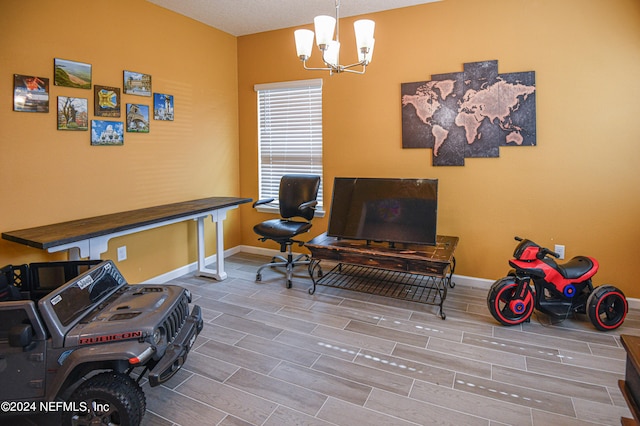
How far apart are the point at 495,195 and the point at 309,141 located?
2.05 meters

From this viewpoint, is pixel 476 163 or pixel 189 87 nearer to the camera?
pixel 476 163

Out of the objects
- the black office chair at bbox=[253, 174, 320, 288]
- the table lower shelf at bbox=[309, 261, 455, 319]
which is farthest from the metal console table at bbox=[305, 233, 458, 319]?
the black office chair at bbox=[253, 174, 320, 288]

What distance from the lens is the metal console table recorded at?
3100mm

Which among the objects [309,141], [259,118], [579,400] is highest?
[259,118]

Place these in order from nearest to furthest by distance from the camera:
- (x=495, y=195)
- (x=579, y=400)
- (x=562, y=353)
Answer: (x=579, y=400)
(x=562, y=353)
(x=495, y=195)

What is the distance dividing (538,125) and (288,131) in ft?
8.44

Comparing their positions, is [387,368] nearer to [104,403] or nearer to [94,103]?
[104,403]

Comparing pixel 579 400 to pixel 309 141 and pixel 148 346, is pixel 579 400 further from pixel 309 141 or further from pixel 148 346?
pixel 309 141

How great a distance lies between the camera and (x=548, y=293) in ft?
9.78

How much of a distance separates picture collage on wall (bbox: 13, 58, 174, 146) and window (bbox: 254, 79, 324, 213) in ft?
3.92

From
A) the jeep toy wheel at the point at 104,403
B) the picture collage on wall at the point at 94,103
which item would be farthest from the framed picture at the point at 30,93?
the jeep toy wheel at the point at 104,403

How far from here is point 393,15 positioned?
12.5 ft

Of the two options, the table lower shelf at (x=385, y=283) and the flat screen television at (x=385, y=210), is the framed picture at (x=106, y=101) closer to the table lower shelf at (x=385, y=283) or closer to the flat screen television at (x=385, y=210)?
the flat screen television at (x=385, y=210)

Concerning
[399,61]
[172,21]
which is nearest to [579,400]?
[399,61]
